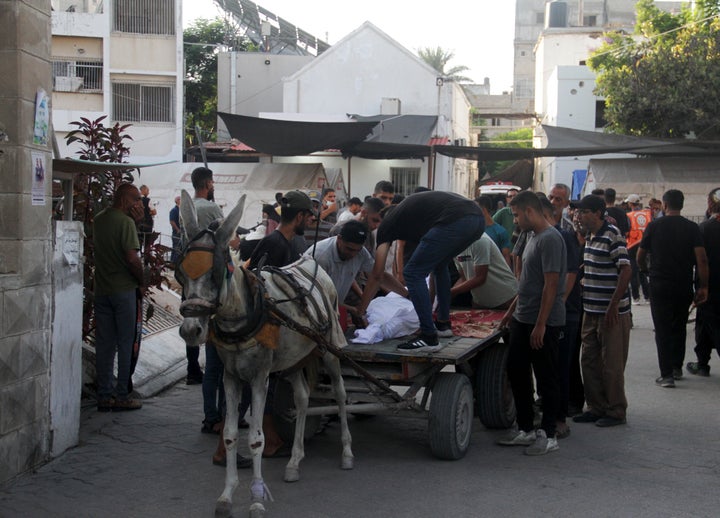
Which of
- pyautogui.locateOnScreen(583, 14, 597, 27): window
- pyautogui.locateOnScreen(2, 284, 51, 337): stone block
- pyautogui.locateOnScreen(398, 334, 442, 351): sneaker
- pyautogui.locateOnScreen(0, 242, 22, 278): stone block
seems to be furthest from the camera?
pyautogui.locateOnScreen(583, 14, 597, 27): window

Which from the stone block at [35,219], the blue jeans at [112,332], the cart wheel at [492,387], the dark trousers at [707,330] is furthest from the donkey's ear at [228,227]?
the dark trousers at [707,330]

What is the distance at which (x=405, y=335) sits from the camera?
661 cm

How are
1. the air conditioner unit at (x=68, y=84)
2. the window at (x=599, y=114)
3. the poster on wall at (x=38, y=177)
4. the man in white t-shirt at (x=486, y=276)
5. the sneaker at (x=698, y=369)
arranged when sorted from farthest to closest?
the window at (x=599, y=114), the air conditioner unit at (x=68, y=84), the sneaker at (x=698, y=369), the man in white t-shirt at (x=486, y=276), the poster on wall at (x=38, y=177)

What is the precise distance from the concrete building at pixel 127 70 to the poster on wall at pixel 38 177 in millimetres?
24556

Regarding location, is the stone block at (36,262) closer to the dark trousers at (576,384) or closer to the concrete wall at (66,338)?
the concrete wall at (66,338)

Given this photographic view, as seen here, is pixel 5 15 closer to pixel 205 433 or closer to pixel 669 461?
pixel 205 433

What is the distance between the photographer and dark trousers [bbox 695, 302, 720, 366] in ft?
29.4

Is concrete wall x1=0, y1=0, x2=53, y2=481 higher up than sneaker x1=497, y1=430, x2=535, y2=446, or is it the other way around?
concrete wall x1=0, y1=0, x2=53, y2=481

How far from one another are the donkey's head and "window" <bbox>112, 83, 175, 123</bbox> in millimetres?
27308

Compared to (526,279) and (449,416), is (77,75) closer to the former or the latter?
(526,279)

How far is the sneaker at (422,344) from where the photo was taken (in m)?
5.99

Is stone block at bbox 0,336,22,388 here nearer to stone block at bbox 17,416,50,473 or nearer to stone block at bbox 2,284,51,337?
stone block at bbox 2,284,51,337

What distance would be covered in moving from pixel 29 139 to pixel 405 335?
10.4ft

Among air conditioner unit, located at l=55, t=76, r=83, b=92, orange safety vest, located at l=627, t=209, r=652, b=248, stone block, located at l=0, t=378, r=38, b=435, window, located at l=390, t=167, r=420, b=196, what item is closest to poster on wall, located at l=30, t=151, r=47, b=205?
stone block, located at l=0, t=378, r=38, b=435
